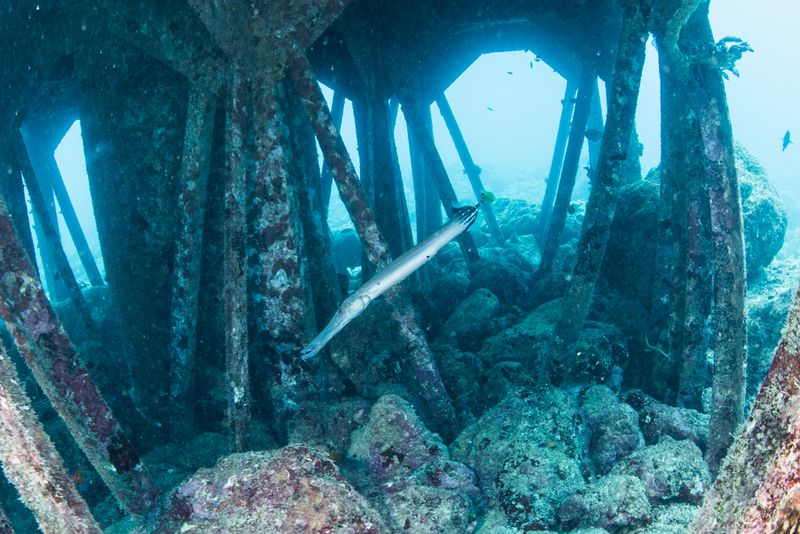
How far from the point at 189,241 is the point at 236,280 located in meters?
1.03

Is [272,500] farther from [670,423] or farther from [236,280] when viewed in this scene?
[670,423]

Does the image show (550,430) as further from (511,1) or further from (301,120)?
(511,1)

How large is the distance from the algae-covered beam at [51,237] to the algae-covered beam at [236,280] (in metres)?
3.99

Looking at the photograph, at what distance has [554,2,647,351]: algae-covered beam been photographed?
3.85m

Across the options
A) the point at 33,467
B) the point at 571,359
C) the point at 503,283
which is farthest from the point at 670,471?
the point at 503,283

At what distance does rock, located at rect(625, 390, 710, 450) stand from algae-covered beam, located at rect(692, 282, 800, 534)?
235 cm

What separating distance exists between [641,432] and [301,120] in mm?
4110

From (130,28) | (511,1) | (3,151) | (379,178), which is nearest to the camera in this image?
(130,28)

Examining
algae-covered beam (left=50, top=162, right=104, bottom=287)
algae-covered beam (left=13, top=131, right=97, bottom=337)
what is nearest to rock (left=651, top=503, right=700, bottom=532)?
algae-covered beam (left=13, top=131, right=97, bottom=337)

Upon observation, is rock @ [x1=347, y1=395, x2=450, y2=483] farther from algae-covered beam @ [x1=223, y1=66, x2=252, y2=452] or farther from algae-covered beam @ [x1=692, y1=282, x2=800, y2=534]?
algae-covered beam @ [x1=692, y1=282, x2=800, y2=534]

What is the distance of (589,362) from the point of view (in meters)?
4.51

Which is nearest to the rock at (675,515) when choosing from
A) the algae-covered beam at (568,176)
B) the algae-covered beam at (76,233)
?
the algae-covered beam at (568,176)

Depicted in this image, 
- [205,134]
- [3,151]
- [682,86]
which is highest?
[3,151]

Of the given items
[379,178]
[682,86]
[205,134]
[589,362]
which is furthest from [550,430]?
[379,178]
